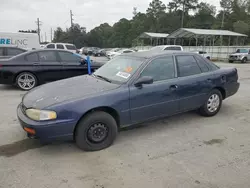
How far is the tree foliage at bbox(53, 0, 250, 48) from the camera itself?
61.7 meters

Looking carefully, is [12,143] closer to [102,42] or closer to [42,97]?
[42,97]

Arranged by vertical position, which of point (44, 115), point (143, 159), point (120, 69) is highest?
point (120, 69)

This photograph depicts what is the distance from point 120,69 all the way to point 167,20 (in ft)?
220

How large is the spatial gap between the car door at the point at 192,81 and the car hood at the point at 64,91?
Answer: 1.39 meters

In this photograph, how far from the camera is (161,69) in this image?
3.91 m

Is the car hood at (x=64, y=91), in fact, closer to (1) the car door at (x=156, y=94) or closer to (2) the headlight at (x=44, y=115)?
(2) the headlight at (x=44, y=115)

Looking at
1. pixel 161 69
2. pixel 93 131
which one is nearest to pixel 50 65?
pixel 161 69

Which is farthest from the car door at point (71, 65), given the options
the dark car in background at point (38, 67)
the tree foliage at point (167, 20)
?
the tree foliage at point (167, 20)

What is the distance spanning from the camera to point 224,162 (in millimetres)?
2977

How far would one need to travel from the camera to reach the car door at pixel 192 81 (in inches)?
160

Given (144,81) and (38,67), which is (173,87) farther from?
(38,67)

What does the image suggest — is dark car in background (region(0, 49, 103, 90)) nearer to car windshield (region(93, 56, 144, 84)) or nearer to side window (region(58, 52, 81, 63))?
side window (region(58, 52, 81, 63))

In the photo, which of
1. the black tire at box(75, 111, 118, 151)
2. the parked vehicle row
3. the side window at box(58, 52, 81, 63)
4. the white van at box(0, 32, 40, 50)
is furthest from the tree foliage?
the black tire at box(75, 111, 118, 151)

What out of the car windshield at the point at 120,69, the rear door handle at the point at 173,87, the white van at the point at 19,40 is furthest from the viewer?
the white van at the point at 19,40
